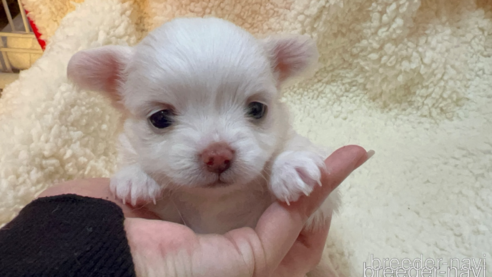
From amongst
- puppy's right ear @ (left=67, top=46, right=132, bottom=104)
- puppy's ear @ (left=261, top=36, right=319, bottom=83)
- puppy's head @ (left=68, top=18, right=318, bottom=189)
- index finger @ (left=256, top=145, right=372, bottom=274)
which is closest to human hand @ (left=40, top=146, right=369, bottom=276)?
index finger @ (left=256, top=145, right=372, bottom=274)

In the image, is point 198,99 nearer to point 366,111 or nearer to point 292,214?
point 292,214

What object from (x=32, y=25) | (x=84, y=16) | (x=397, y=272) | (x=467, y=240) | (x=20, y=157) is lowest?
(x=397, y=272)

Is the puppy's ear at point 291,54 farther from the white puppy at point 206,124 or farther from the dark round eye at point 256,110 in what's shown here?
the dark round eye at point 256,110

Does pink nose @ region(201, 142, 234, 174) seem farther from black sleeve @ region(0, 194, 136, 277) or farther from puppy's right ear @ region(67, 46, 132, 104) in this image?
puppy's right ear @ region(67, 46, 132, 104)

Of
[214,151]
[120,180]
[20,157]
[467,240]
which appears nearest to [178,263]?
[214,151]

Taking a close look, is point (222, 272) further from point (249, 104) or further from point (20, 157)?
point (20, 157)

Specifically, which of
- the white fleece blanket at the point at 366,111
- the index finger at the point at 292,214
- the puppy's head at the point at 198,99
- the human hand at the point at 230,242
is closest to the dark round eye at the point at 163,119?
the puppy's head at the point at 198,99

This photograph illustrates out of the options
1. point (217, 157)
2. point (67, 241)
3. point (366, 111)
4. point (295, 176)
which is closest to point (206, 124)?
point (217, 157)
